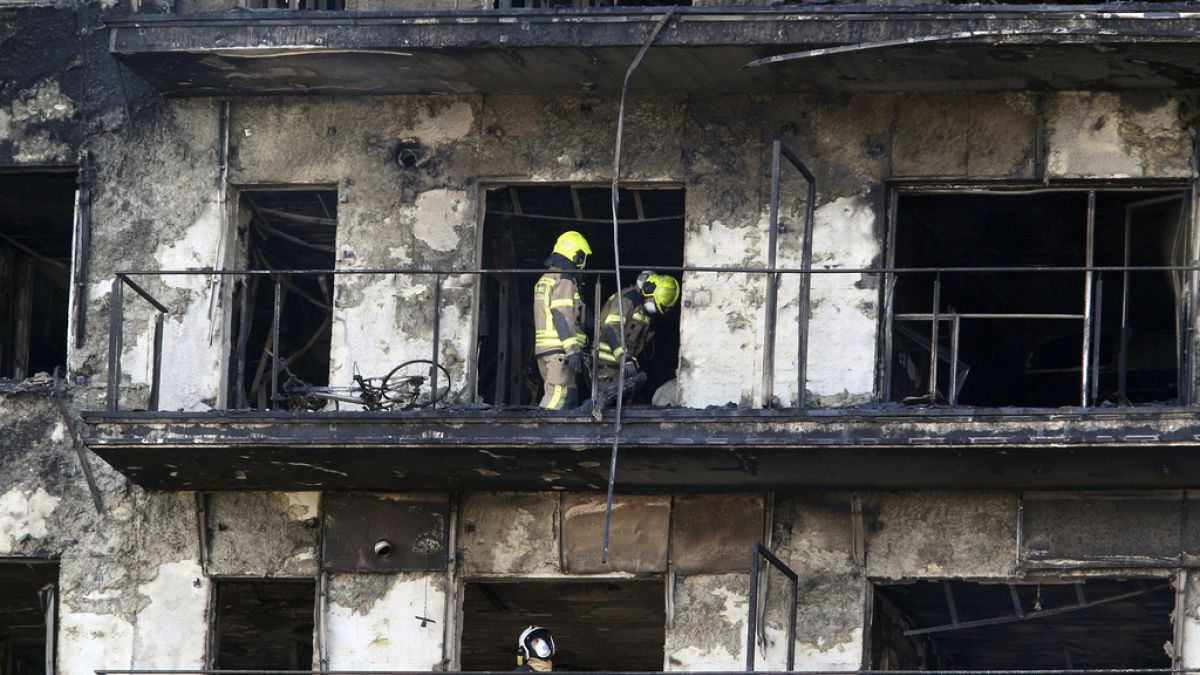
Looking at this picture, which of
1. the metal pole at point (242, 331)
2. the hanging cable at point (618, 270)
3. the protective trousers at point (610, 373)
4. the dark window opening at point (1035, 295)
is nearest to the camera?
the hanging cable at point (618, 270)

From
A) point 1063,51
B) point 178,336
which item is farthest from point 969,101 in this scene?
point 178,336

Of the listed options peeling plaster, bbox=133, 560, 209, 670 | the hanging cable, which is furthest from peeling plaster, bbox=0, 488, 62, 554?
the hanging cable

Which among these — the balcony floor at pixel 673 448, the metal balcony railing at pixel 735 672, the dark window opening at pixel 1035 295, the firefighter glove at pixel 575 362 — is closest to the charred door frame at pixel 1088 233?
the dark window opening at pixel 1035 295

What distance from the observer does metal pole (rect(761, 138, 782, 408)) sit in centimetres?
1828

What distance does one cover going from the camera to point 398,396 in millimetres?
19516

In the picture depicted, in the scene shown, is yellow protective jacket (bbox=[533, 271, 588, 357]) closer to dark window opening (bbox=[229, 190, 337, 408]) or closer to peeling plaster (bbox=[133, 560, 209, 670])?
dark window opening (bbox=[229, 190, 337, 408])

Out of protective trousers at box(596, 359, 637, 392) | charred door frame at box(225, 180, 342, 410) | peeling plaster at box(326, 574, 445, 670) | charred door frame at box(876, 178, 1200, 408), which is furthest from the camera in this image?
charred door frame at box(225, 180, 342, 410)

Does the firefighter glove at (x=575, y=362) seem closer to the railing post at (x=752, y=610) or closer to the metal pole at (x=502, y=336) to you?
the metal pole at (x=502, y=336)

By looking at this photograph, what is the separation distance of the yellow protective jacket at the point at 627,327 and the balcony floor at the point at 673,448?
1.34 metres

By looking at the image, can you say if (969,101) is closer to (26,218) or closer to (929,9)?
(929,9)

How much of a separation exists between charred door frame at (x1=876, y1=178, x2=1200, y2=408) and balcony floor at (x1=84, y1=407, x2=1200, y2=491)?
0.80 meters

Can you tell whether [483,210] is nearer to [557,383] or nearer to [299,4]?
[557,383]

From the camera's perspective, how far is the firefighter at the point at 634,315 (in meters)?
20.0

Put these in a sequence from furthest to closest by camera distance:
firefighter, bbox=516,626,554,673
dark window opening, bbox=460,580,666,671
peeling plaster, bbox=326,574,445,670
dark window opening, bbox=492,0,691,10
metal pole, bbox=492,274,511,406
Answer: dark window opening, bbox=460,580,666,671 < metal pole, bbox=492,274,511,406 < dark window opening, bbox=492,0,691,10 < firefighter, bbox=516,626,554,673 < peeling plaster, bbox=326,574,445,670
